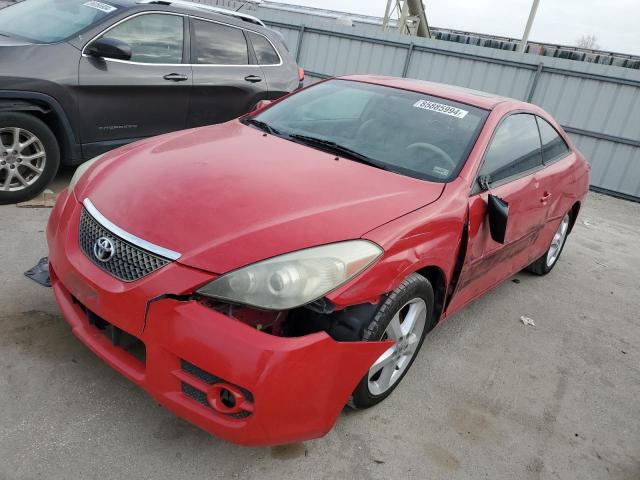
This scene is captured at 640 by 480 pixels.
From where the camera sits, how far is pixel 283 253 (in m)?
2.00

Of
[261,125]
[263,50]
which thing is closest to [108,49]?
[261,125]

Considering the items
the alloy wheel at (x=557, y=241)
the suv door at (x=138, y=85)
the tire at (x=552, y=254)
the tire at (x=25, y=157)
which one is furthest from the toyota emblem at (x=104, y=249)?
the alloy wheel at (x=557, y=241)

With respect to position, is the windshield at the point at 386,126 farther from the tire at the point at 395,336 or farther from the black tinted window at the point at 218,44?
the black tinted window at the point at 218,44

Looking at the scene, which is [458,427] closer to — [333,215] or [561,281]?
[333,215]

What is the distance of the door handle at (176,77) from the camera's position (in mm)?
4785

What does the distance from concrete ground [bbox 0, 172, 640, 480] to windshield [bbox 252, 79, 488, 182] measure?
1.17m

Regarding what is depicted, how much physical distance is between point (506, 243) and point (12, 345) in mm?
2779

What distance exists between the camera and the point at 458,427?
2605 millimetres

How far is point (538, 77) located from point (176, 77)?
7962 millimetres

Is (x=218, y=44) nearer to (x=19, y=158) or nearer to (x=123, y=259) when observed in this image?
(x=19, y=158)

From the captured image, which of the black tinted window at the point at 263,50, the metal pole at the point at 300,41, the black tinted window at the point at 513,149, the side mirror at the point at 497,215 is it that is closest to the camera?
the side mirror at the point at 497,215

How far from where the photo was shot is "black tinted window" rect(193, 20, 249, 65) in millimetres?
5035

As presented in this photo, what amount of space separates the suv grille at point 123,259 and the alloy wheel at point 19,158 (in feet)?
7.42

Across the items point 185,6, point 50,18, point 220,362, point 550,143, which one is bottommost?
point 220,362
